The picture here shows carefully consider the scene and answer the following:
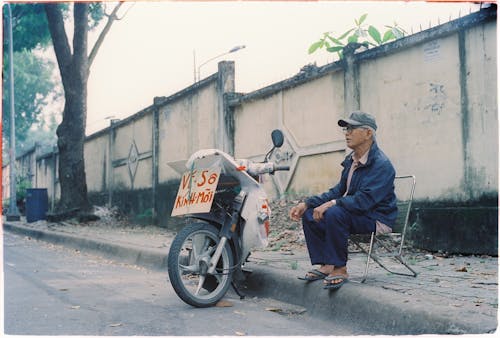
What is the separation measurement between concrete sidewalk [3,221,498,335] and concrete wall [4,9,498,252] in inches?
27.8

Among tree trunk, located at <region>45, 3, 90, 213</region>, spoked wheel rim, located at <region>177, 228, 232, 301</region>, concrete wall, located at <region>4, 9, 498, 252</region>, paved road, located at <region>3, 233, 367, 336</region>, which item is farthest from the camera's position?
tree trunk, located at <region>45, 3, 90, 213</region>

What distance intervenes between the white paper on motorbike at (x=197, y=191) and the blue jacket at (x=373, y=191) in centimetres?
69

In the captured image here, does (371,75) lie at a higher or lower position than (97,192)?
higher

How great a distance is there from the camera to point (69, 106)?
43.5ft

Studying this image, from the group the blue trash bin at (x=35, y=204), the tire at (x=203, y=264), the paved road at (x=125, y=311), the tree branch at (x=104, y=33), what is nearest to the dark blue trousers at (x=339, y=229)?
the paved road at (x=125, y=311)

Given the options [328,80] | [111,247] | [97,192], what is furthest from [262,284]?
[97,192]

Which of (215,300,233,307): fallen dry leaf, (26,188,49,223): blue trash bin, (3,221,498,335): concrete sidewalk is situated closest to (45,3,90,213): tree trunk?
(26,188,49,223): blue trash bin

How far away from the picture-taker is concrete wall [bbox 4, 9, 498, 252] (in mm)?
5172

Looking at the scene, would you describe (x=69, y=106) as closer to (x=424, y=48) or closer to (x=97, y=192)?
(x=97, y=192)

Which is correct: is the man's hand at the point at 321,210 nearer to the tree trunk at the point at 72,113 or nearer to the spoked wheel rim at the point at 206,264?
the spoked wheel rim at the point at 206,264

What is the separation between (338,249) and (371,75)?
3265 mm

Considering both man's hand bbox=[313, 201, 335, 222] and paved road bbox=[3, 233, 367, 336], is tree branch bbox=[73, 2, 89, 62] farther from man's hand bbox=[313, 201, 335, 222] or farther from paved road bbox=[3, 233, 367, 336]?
man's hand bbox=[313, 201, 335, 222]

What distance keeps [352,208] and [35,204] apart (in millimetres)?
13444

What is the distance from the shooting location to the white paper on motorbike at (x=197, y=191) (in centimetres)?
400
